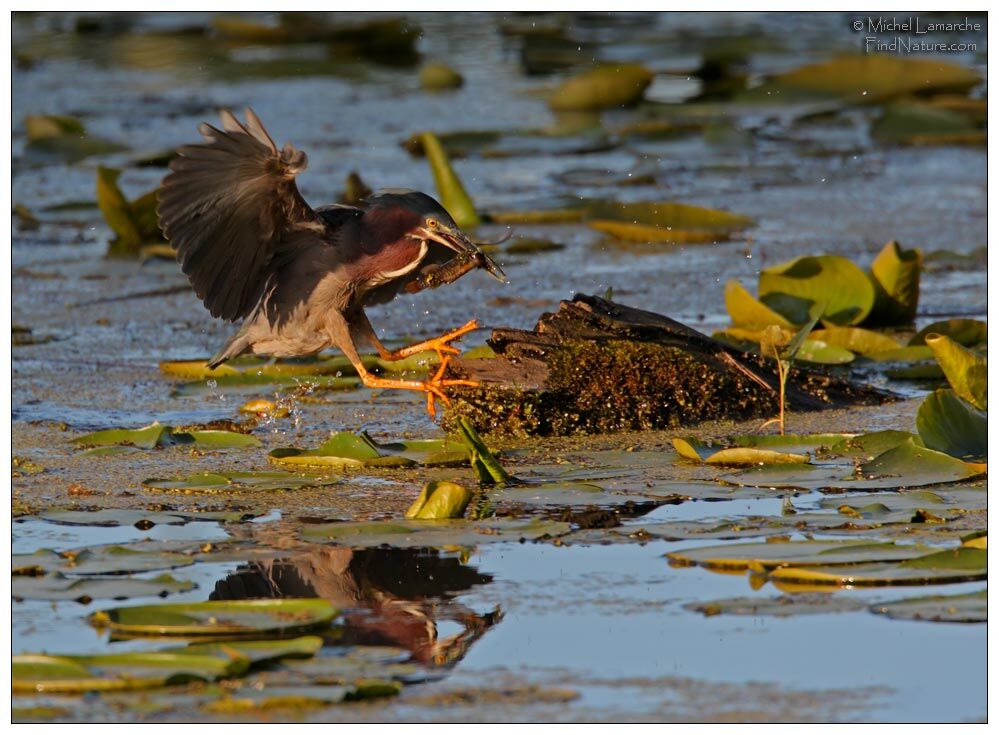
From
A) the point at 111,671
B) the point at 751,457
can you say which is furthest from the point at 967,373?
the point at 111,671

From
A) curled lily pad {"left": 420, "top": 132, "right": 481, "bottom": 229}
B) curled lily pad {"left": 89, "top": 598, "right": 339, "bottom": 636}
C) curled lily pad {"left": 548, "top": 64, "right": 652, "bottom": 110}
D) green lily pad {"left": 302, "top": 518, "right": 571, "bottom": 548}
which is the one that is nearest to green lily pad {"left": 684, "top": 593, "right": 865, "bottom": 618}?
green lily pad {"left": 302, "top": 518, "right": 571, "bottom": 548}

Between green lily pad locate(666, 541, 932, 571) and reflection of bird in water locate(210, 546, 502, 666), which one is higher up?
reflection of bird in water locate(210, 546, 502, 666)

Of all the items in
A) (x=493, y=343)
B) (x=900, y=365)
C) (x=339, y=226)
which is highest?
(x=339, y=226)

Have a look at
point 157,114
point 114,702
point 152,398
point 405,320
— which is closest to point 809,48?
point 157,114

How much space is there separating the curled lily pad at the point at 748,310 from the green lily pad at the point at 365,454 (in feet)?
6.85

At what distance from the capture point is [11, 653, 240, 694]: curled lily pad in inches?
143

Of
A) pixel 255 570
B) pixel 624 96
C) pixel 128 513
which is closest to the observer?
pixel 255 570

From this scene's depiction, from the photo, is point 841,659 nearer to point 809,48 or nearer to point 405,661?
point 405,661

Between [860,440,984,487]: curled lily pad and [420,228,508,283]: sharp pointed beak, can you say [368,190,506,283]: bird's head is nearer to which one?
[420,228,508,283]: sharp pointed beak

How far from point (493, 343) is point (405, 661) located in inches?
106

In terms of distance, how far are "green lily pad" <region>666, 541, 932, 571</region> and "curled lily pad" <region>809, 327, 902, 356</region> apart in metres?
2.96

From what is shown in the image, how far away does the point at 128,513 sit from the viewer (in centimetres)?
512

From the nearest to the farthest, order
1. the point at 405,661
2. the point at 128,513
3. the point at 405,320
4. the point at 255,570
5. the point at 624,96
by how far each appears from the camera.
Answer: the point at 405,661 → the point at 255,570 → the point at 128,513 → the point at 405,320 → the point at 624,96

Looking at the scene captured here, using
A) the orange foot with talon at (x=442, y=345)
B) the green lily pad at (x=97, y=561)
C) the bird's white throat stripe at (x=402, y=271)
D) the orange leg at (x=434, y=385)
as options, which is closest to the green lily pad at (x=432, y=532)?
the green lily pad at (x=97, y=561)
